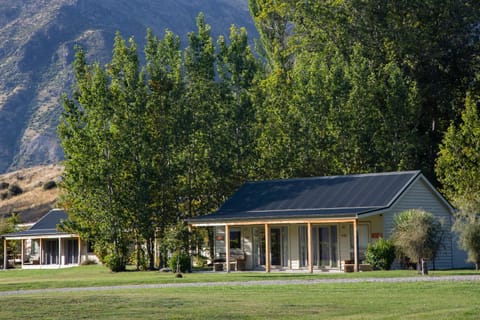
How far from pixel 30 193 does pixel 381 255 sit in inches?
2990

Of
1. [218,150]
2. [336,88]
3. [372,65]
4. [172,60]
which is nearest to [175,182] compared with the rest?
[218,150]

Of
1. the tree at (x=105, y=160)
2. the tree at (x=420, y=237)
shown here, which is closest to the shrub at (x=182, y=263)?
the tree at (x=105, y=160)


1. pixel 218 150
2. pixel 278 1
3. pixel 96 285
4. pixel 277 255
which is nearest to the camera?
pixel 96 285

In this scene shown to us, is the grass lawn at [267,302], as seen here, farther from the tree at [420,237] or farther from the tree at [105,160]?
the tree at [105,160]

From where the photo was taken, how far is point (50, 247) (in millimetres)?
68188

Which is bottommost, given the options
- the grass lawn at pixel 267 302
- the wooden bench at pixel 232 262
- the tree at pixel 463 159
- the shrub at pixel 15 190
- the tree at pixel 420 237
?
the grass lawn at pixel 267 302

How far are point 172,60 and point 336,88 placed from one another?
9437 mm

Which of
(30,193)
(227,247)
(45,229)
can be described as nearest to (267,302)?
(227,247)

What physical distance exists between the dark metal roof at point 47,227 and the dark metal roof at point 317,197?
19600mm

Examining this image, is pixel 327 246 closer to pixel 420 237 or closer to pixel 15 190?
pixel 420 237

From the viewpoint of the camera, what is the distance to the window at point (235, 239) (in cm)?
4661

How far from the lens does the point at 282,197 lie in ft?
149

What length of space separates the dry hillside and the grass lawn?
62.4 metres

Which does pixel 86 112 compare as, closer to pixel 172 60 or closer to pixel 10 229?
pixel 172 60
